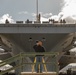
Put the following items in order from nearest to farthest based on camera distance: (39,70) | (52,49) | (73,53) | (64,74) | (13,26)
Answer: (39,70) → (13,26) → (52,49) → (64,74) → (73,53)

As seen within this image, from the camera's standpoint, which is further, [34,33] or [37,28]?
[34,33]

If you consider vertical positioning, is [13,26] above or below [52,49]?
above

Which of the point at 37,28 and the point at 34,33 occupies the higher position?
the point at 37,28

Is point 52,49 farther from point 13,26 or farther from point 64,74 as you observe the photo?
point 64,74

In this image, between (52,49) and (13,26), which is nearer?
(13,26)

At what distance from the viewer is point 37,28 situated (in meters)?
24.6

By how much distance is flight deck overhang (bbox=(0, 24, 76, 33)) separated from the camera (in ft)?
79.9

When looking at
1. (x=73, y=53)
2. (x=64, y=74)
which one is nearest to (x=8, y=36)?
(x=64, y=74)

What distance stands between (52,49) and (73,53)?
2251cm

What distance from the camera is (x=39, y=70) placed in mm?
13289

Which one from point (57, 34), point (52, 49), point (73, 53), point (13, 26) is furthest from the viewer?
point (73, 53)

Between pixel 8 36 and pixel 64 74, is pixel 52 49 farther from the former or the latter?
pixel 64 74

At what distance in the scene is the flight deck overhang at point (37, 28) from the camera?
79.9ft

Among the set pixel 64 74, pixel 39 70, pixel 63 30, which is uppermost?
pixel 63 30
